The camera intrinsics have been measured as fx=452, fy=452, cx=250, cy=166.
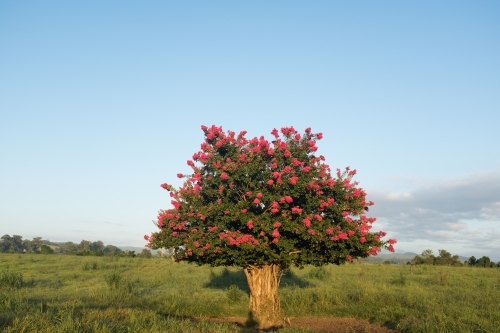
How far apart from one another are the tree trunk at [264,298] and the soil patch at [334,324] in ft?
1.56

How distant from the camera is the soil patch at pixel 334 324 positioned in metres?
13.1

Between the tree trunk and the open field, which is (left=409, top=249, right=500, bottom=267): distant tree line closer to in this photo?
the open field

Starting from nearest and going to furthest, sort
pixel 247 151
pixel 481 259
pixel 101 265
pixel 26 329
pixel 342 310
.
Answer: pixel 26 329, pixel 247 151, pixel 342 310, pixel 101 265, pixel 481 259

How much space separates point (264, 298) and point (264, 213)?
3.18 metres

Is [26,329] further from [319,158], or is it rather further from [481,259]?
[481,259]

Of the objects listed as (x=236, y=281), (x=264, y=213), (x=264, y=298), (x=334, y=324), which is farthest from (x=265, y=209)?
(x=236, y=281)

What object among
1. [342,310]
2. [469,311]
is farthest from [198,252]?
[469,311]

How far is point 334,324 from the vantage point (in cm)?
1420

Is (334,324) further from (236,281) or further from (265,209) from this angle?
(236,281)

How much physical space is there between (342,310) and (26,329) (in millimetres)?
10637

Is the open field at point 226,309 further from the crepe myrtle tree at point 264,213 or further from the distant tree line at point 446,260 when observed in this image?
the distant tree line at point 446,260

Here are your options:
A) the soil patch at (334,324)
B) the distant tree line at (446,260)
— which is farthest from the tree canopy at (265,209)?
the distant tree line at (446,260)

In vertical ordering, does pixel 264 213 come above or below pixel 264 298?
above

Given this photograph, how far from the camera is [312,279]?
93.3 ft
